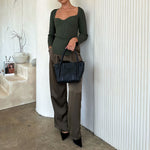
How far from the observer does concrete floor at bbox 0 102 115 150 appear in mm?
1617

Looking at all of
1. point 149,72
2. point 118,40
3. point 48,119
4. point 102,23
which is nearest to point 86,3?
point 102,23

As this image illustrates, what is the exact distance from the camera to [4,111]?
8.09 ft

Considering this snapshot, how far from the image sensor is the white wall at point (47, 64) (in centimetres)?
179

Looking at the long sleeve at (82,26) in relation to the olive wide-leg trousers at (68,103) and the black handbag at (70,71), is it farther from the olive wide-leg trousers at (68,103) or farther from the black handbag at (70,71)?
the black handbag at (70,71)

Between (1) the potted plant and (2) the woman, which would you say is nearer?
(2) the woman

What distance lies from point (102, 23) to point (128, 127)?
95cm

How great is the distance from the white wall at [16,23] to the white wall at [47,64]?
105 cm

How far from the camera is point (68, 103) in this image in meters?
1.69

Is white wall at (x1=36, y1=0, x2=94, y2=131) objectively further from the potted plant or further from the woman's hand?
the potted plant

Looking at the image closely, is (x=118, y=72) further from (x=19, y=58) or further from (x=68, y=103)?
(x=19, y=58)

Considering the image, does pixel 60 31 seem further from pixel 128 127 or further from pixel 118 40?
pixel 128 127

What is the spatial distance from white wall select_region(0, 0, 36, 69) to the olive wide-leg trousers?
1660mm

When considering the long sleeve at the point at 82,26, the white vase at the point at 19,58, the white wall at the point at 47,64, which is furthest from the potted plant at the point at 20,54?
the long sleeve at the point at 82,26

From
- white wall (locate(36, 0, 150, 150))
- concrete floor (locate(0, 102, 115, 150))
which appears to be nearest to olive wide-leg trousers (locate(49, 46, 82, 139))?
concrete floor (locate(0, 102, 115, 150))
